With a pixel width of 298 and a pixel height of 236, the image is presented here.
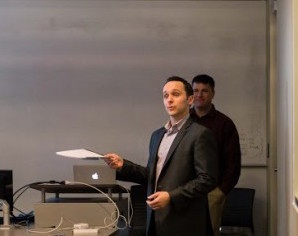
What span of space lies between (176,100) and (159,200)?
56 cm

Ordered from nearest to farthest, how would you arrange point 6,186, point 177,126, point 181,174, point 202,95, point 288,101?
point 181,174
point 177,126
point 6,186
point 288,101
point 202,95

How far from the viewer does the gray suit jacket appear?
2664mm

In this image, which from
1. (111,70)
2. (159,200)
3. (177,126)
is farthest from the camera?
(111,70)

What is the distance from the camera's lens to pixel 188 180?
2727 millimetres

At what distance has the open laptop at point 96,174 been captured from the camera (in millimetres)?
2916

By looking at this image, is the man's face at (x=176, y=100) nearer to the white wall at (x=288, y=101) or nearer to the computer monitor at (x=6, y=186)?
the white wall at (x=288, y=101)

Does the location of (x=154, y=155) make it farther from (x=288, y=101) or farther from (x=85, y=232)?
(x=288, y=101)

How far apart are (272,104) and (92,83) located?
5.37 feet

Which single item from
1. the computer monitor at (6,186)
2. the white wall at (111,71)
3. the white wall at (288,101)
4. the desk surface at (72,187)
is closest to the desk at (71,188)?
the desk surface at (72,187)

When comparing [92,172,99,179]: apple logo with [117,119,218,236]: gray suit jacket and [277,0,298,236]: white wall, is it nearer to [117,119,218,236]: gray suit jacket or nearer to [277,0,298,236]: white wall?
[117,119,218,236]: gray suit jacket

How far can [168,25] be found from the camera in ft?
15.7

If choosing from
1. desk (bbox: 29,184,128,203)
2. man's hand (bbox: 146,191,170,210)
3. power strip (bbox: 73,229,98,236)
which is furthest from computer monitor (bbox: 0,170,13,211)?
man's hand (bbox: 146,191,170,210)

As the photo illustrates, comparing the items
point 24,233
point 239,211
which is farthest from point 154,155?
point 239,211

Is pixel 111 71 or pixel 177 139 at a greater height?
pixel 111 71
